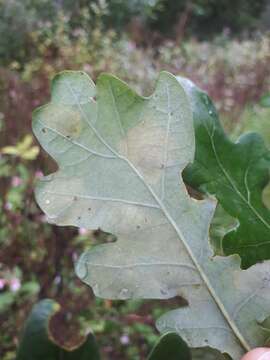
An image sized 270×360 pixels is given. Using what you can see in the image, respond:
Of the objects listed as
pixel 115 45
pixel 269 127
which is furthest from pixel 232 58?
pixel 269 127

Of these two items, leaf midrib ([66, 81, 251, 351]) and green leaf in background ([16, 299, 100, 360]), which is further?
green leaf in background ([16, 299, 100, 360])

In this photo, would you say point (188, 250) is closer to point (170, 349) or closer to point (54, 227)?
point (170, 349)

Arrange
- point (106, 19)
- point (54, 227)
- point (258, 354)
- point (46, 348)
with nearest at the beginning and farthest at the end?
point (258, 354) → point (46, 348) → point (54, 227) → point (106, 19)

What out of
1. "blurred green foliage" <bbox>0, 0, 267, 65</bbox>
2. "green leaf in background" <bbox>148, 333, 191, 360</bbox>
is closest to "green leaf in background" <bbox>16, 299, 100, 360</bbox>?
"green leaf in background" <bbox>148, 333, 191, 360</bbox>

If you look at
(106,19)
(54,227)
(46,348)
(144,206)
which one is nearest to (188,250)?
(144,206)

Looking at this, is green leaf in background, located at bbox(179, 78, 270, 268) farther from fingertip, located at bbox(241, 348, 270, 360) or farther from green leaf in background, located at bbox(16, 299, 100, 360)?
green leaf in background, located at bbox(16, 299, 100, 360)

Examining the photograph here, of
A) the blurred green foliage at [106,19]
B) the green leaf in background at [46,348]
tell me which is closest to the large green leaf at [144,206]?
the green leaf in background at [46,348]

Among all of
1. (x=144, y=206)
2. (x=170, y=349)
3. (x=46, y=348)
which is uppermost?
(x=144, y=206)
